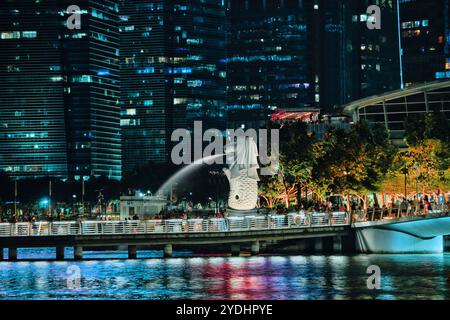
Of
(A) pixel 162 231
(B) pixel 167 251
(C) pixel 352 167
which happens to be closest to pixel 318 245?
(C) pixel 352 167

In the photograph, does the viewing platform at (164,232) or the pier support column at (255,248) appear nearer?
the viewing platform at (164,232)

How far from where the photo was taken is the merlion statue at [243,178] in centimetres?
10500

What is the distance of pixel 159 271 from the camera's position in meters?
85.7

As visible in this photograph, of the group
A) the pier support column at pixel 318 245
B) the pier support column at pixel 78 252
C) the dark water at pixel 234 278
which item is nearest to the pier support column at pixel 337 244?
the pier support column at pixel 318 245

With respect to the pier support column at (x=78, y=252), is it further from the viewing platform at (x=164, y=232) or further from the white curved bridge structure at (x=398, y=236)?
the white curved bridge structure at (x=398, y=236)

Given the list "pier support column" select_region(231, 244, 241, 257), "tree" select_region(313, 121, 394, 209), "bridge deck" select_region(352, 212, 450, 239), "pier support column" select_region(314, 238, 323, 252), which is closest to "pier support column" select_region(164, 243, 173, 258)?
"pier support column" select_region(231, 244, 241, 257)

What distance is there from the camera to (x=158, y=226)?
100 metres

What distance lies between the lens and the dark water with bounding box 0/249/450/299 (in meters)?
69.5

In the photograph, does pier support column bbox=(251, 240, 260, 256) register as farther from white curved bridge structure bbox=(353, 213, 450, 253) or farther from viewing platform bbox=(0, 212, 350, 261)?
white curved bridge structure bbox=(353, 213, 450, 253)

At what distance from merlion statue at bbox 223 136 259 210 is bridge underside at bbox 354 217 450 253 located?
32.5 ft

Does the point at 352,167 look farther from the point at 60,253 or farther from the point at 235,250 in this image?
the point at 60,253

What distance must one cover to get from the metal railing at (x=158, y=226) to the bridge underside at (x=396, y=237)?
3.69 m
